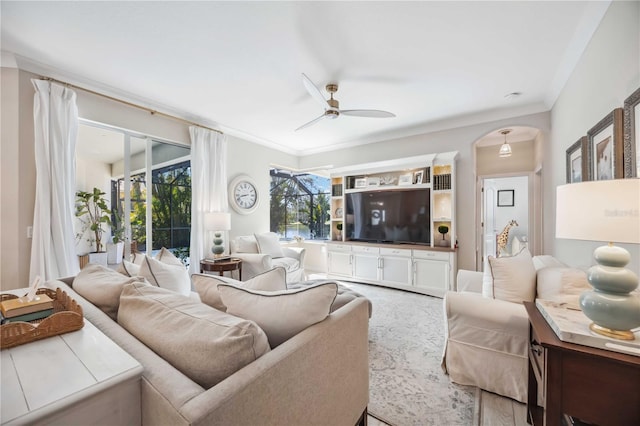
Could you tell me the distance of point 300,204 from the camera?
19.9 ft

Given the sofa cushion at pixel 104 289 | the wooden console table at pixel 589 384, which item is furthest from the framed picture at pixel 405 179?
the sofa cushion at pixel 104 289

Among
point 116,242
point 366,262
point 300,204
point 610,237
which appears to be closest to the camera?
point 610,237

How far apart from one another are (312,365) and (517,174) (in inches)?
199

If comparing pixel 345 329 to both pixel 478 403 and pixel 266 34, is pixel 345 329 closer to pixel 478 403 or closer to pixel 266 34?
pixel 478 403

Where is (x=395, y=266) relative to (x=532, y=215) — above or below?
below

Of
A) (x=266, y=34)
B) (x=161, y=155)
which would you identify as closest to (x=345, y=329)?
(x=266, y=34)

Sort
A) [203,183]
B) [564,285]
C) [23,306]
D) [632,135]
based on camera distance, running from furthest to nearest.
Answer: [203,183] < [564,285] < [632,135] < [23,306]

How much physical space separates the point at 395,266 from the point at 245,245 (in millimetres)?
2454

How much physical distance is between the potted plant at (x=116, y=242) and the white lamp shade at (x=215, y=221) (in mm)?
966

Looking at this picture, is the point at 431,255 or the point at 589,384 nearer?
the point at 589,384

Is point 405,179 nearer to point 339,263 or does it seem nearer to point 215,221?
point 339,263

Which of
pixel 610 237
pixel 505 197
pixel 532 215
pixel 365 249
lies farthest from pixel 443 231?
pixel 610 237

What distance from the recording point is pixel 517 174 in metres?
4.48

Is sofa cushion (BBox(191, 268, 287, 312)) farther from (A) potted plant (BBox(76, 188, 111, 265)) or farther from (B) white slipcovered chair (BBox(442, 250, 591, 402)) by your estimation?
(A) potted plant (BBox(76, 188, 111, 265))
